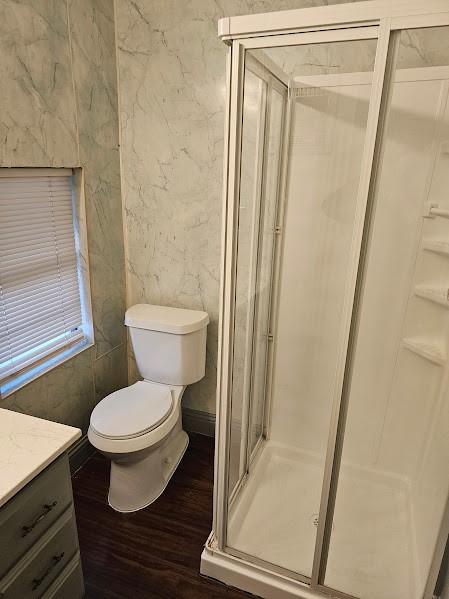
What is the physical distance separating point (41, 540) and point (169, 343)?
3.54 feet

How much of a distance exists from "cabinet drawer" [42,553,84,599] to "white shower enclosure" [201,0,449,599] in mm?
507

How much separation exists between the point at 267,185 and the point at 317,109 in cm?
41

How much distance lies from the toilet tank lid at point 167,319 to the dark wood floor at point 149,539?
2.63ft

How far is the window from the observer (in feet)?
5.55

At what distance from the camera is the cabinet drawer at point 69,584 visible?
3.97 feet

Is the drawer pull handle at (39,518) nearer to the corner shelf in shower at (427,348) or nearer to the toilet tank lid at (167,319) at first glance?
the toilet tank lid at (167,319)

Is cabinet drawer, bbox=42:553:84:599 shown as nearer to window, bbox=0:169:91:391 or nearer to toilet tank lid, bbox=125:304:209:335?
window, bbox=0:169:91:391

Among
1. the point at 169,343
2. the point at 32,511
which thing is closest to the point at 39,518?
the point at 32,511

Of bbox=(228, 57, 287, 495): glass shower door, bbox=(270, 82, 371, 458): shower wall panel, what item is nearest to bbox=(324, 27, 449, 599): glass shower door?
bbox=(270, 82, 371, 458): shower wall panel

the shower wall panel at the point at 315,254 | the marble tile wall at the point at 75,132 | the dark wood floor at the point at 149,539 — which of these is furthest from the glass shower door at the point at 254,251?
the marble tile wall at the point at 75,132

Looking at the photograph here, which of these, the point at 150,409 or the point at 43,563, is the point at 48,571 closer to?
the point at 43,563

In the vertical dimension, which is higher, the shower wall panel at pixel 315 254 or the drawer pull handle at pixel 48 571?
the shower wall panel at pixel 315 254

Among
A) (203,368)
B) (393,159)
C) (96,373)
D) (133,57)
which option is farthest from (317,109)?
(96,373)

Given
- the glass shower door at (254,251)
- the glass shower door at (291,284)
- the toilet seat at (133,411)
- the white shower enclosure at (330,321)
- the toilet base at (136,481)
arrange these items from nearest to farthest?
the white shower enclosure at (330,321) → the glass shower door at (254,251) → the glass shower door at (291,284) → the toilet seat at (133,411) → the toilet base at (136,481)
